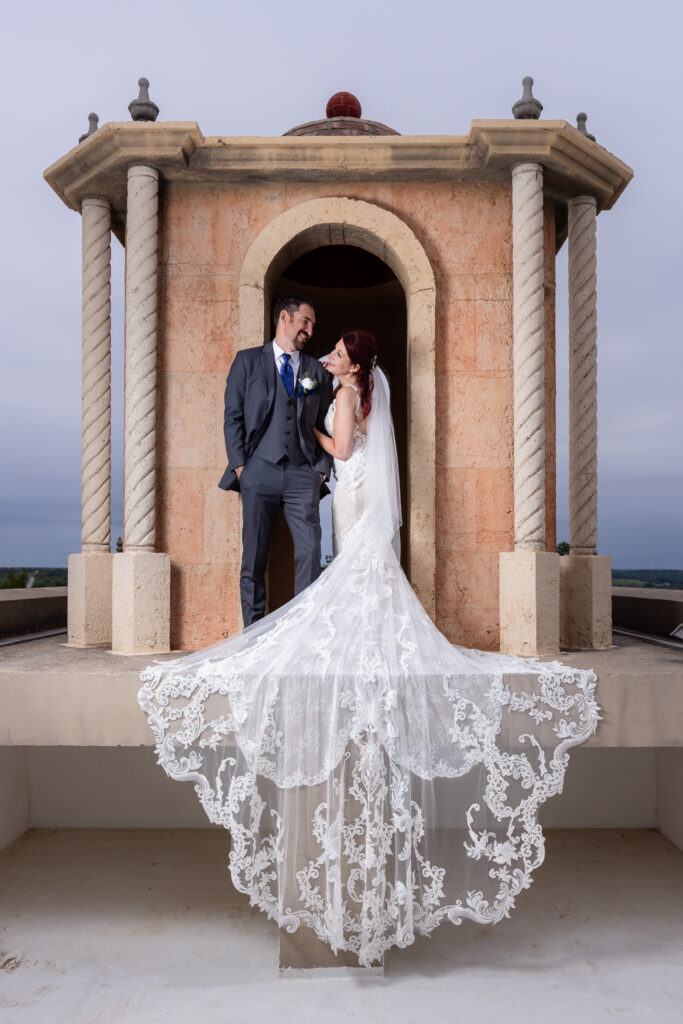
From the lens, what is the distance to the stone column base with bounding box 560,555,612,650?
205 inches

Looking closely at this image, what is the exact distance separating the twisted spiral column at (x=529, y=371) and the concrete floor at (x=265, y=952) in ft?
7.50

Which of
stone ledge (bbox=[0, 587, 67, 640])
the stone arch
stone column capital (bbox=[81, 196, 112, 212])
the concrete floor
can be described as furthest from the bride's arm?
stone ledge (bbox=[0, 587, 67, 640])

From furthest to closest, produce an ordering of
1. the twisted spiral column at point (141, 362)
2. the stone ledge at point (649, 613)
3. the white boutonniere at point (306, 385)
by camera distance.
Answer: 1. the stone ledge at point (649, 613)
2. the twisted spiral column at point (141, 362)
3. the white boutonniere at point (306, 385)

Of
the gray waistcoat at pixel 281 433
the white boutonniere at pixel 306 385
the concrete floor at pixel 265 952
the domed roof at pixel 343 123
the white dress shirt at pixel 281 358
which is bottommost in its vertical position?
the concrete floor at pixel 265 952

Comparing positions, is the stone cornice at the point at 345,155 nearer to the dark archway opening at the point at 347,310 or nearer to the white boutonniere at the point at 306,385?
the white boutonniere at the point at 306,385

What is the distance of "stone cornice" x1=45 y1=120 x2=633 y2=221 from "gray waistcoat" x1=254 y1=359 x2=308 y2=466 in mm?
1534

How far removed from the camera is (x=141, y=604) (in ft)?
16.1

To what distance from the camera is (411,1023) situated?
3.51 m

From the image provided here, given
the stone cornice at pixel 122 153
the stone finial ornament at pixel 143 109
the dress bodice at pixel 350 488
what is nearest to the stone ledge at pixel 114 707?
the dress bodice at pixel 350 488

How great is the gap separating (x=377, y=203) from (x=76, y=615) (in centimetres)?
346

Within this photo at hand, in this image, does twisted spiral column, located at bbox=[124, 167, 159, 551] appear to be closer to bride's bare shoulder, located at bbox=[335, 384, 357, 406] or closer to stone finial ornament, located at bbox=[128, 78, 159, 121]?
stone finial ornament, located at bbox=[128, 78, 159, 121]

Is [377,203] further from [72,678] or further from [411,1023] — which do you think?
[411,1023]

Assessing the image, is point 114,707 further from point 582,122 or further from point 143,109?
point 582,122

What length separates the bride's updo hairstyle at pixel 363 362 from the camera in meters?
4.42
